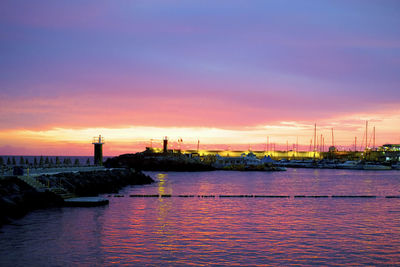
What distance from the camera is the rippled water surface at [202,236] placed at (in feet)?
67.9

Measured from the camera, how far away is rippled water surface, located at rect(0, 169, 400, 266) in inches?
815

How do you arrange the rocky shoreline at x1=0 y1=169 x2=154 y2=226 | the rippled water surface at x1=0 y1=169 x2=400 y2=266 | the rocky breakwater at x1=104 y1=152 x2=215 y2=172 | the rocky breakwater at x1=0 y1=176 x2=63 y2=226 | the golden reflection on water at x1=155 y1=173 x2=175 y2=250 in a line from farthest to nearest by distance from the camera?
1. the rocky breakwater at x1=104 y1=152 x2=215 y2=172
2. the rocky shoreline at x1=0 y1=169 x2=154 y2=226
3. the rocky breakwater at x1=0 y1=176 x2=63 y2=226
4. the golden reflection on water at x1=155 y1=173 x2=175 y2=250
5. the rippled water surface at x1=0 y1=169 x2=400 y2=266

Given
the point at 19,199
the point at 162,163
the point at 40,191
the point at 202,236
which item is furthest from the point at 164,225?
the point at 162,163

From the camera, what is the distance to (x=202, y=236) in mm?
25781

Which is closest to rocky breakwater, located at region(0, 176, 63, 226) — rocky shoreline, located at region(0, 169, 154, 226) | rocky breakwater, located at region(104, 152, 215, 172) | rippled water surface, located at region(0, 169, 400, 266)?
rocky shoreline, located at region(0, 169, 154, 226)

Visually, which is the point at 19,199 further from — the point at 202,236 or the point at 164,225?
the point at 202,236

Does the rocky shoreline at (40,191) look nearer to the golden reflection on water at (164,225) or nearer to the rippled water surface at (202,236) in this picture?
the rippled water surface at (202,236)

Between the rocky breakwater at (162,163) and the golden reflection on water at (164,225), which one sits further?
the rocky breakwater at (162,163)

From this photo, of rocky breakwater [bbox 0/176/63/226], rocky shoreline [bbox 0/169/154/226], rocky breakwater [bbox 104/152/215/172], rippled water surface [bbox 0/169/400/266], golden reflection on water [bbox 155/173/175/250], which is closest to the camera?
rippled water surface [bbox 0/169/400/266]

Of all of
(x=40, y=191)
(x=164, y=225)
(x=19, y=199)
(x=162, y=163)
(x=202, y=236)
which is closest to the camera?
(x=202, y=236)

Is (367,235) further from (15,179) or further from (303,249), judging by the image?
(15,179)

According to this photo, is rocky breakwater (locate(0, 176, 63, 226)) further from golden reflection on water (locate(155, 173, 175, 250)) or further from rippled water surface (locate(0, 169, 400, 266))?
golden reflection on water (locate(155, 173, 175, 250))

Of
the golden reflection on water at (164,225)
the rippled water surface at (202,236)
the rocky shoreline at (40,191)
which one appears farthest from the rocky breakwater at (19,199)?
the golden reflection on water at (164,225)

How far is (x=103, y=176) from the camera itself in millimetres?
57062
